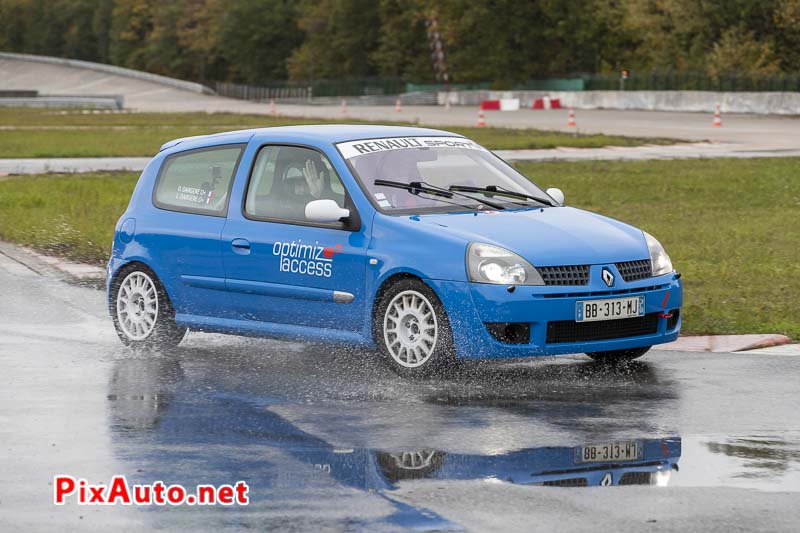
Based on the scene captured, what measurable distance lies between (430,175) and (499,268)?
4.04 ft

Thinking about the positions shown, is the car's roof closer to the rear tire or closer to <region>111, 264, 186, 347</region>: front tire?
<region>111, 264, 186, 347</region>: front tire

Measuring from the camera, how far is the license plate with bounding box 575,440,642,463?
6.89m

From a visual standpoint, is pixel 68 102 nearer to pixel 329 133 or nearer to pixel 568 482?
pixel 329 133

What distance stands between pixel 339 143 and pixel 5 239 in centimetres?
919

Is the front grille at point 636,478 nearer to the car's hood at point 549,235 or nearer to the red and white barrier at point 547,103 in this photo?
the car's hood at point 549,235

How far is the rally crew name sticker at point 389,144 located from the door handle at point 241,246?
2.75 feet

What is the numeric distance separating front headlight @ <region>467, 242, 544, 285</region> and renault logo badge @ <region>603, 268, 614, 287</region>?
0.41m

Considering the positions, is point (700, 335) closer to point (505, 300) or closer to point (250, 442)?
point (505, 300)

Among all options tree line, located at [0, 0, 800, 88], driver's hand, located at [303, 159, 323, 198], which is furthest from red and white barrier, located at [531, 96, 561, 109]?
driver's hand, located at [303, 159, 323, 198]

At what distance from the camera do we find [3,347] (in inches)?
409

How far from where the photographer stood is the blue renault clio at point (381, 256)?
29.2 ft

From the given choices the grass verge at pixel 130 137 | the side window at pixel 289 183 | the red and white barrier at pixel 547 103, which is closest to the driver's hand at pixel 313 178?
the side window at pixel 289 183

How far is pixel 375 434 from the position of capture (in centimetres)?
750

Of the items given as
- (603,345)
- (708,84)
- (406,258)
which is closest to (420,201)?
(406,258)
